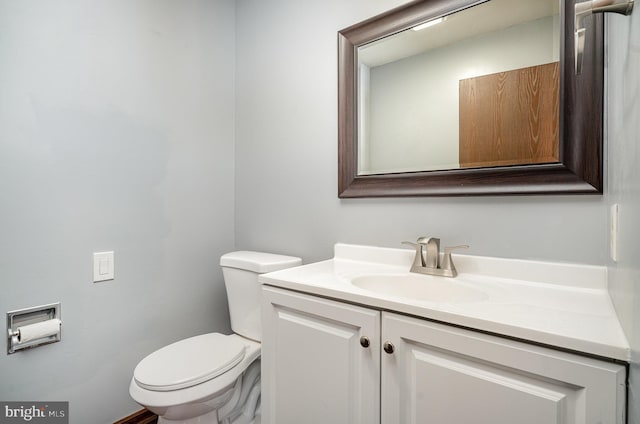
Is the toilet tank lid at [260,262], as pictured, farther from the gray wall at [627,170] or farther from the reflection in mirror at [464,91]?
the gray wall at [627,170]

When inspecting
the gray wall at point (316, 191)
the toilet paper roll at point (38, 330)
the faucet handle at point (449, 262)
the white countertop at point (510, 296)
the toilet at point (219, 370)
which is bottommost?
the toilet at point (219, 370)

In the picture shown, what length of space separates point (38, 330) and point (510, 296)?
1.61m

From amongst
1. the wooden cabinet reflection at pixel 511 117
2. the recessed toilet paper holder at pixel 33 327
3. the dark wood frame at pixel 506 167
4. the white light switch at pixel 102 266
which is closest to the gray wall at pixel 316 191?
the dark wood frame at pixel 506 167

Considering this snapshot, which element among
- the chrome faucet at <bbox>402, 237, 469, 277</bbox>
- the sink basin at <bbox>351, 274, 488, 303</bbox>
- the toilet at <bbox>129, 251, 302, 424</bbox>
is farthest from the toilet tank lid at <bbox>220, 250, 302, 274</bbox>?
the chrome faucet at <bbox>402, 237, 469, 277</bbox>

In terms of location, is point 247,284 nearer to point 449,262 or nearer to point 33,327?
point 33,327

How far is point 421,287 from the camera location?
1.08 metres

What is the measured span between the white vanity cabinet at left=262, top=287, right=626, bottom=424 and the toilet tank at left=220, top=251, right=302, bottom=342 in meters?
0.39

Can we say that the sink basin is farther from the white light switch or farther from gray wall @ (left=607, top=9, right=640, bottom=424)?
the white light switch

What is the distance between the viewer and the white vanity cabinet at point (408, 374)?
0.56 meters

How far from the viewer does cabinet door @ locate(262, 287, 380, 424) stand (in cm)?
81

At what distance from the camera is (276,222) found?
1.67 m

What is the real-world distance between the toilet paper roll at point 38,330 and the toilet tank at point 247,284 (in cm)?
67

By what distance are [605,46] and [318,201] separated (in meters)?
1.11

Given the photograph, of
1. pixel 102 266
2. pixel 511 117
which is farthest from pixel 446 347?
pixel 102 266
